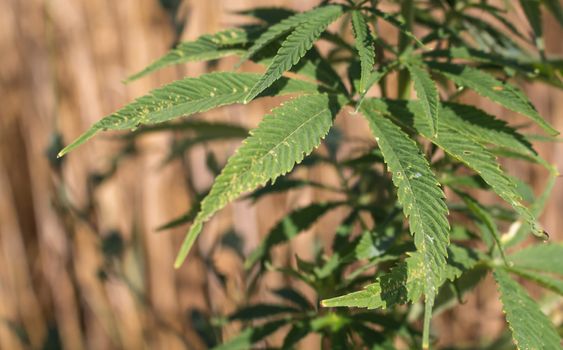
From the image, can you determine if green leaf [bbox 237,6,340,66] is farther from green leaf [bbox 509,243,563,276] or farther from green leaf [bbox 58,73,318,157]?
green leaf [bbox 509,243,563,276]

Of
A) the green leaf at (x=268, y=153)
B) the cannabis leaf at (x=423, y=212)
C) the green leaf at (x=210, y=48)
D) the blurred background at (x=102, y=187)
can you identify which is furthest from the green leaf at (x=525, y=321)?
the blurred background at (x=102, y=187)

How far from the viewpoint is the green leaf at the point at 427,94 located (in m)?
0.58

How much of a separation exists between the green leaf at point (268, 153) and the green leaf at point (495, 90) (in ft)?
0.53

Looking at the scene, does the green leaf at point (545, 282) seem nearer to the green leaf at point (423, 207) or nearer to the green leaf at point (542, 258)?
the green leaf at point (542, 258)

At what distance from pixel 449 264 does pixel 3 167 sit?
203 centimetres

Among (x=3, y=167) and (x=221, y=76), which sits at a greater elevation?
(x=221, y=76)

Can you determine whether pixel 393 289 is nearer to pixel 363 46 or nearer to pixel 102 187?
pixel 363 46

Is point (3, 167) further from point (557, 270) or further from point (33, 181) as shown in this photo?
point (557, 270)

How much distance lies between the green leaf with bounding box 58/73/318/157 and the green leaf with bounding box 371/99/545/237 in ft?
0.42

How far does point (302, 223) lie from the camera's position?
2.73 ft

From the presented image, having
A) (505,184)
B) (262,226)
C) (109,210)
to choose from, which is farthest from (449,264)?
(109,210)

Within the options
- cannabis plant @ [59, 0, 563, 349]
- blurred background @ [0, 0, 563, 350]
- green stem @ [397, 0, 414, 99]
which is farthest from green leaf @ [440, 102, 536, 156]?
blurred background @ [0, 0, 563, 350]

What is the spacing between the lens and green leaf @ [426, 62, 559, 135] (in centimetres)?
65

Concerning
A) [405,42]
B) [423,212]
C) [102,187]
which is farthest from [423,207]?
[102,187]
